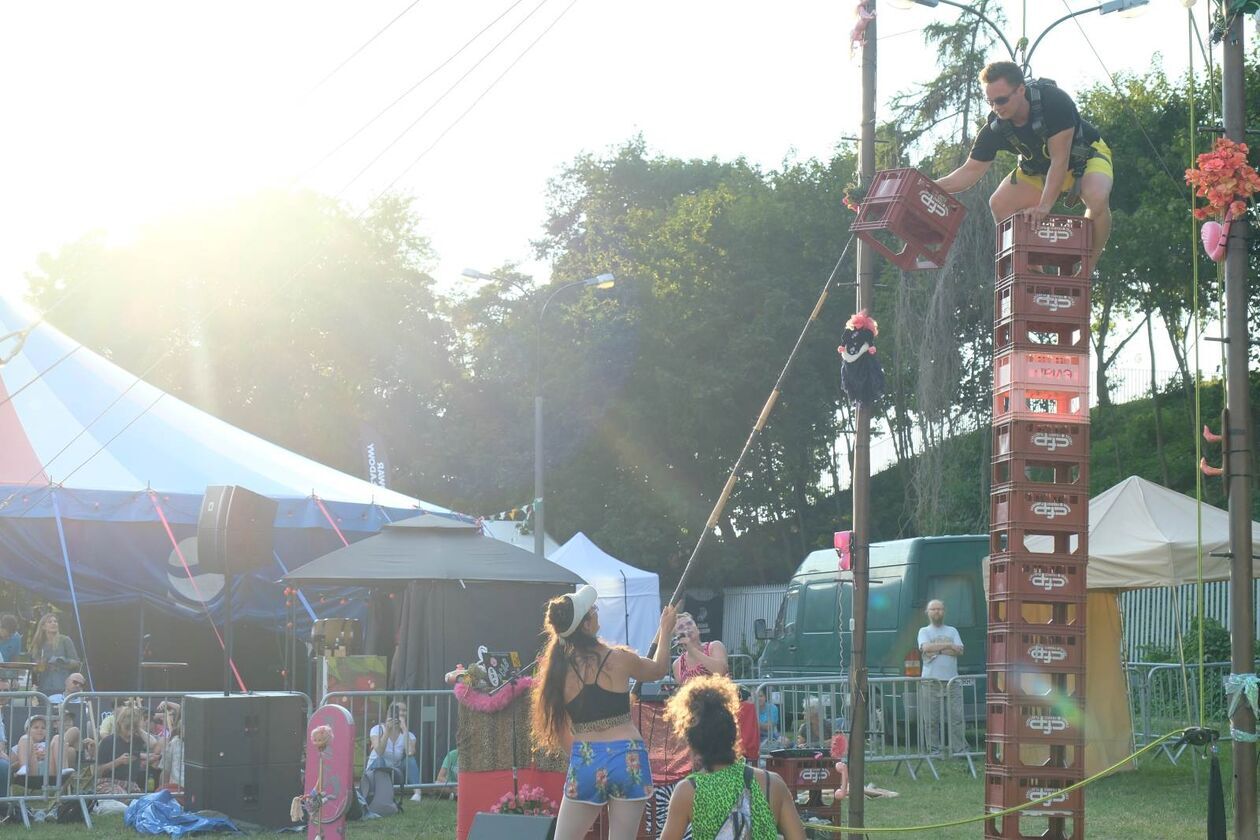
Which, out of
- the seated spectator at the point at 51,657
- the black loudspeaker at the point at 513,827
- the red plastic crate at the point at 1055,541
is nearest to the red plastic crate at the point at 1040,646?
the red plastic crate at the point at 1055,541

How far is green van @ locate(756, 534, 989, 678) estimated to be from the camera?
18406mm

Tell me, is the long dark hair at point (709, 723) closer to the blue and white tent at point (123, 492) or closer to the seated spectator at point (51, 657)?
the seated spectator at point (51, 657)

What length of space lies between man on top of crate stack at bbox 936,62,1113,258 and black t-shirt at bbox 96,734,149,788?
8.88 meters

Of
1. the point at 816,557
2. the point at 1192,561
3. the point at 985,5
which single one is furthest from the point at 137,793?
the point at 985,5

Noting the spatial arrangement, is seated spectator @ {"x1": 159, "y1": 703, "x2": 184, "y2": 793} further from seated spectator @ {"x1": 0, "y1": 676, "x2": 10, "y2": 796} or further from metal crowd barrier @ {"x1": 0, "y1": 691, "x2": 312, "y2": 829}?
seated spectator @ {"x1": 0, "y1": 676, "x2": 10, "y2": 796}

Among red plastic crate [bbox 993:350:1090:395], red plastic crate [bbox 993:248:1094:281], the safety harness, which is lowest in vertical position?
red plastic crate [bbox 993:350:1090:395]

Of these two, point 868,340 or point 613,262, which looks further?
point 613,262

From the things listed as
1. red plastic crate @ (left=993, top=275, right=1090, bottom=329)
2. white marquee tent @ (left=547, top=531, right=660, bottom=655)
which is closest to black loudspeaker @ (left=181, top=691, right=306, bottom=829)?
red plastic crate @ (left=993, top=275, right=1090, bottom=329)

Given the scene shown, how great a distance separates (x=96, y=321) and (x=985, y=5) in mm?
28457

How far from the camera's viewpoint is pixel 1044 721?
7.23 meters

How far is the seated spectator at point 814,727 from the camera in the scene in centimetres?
1482

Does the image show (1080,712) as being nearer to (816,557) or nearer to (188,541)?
(188,541)

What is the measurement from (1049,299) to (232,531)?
697 centimetres

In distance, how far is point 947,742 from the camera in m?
15.9
